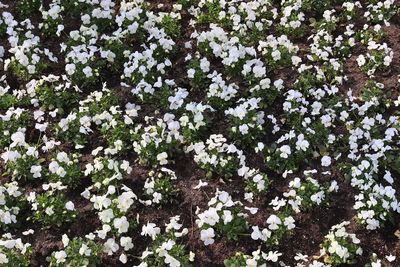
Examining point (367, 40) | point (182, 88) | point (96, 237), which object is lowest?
point (96, 237)

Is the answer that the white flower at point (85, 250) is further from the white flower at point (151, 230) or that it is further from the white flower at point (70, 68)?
the white flower at point (70, 68)

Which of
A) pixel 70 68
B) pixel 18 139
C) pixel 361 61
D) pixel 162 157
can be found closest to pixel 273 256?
pixel 162 157

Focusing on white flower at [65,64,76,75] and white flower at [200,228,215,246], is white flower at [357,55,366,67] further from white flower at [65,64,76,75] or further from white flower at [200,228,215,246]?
white flower at [65,64,76,75]

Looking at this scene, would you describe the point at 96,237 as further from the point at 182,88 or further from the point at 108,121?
the point at 182,88

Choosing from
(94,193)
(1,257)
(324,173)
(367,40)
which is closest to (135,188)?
(94,193)

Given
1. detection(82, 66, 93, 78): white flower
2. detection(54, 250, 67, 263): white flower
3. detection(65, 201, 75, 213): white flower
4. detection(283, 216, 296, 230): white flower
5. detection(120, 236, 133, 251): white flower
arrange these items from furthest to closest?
1. detection(82, 66, 93, 78): white flower
2. detection(65, 201, 75, 213): white flower
3. detection(283, 216, 296, 230): white flower
4. detection(120, 236, 133, 251): white flower
5. detection(54, 250, 67, 263): white flower

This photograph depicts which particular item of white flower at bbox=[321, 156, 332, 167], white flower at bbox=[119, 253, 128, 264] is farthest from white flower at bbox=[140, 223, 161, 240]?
white flower at bbox=[321, 156, 332, 167]

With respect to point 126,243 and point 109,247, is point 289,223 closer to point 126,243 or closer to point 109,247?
point 126,243
